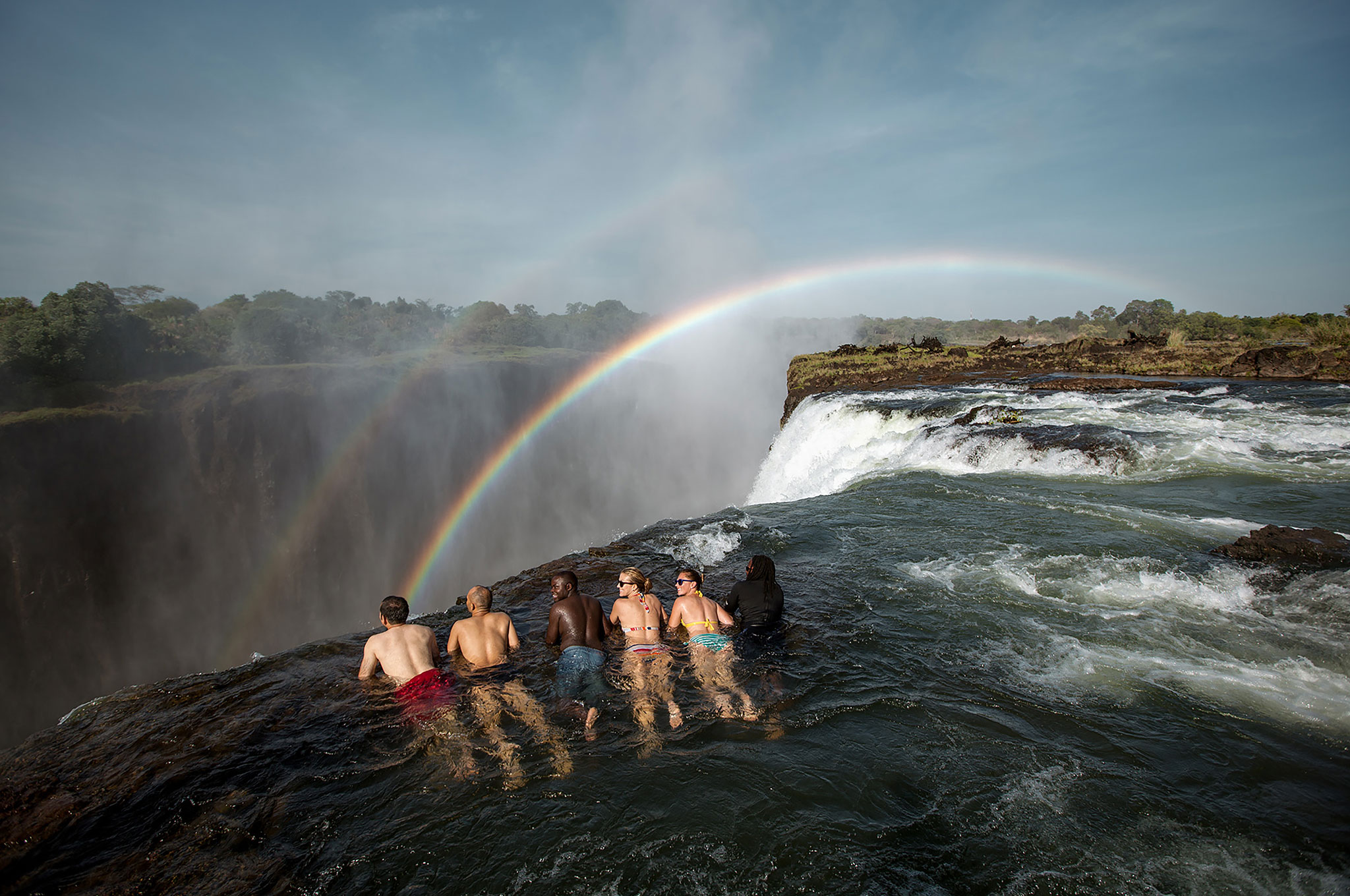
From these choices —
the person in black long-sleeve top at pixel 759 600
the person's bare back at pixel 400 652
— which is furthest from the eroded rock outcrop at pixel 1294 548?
the person's bare back at pixel 400 652

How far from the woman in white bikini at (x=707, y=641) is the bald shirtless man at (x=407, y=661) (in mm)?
2196

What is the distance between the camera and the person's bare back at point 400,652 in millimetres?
5090

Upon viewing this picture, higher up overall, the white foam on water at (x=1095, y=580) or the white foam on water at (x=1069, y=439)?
the white foam on water at (x=1069, y=439)

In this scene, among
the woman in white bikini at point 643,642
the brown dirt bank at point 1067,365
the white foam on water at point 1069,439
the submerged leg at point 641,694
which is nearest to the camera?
the submerged leg at point 641,694

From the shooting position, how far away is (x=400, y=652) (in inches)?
202

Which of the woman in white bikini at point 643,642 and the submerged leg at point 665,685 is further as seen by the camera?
the woman in white bikini at point 643,642

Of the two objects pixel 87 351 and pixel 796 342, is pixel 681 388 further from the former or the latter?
pixel 87 351

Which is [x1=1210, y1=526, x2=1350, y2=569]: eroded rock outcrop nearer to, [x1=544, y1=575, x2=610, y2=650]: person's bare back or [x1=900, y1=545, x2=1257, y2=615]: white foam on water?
[x1=900, y1=545, x2=1257, y2=615]: white foam on water

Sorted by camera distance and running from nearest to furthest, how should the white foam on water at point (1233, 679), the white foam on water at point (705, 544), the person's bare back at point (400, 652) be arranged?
the white foam on water at point (1233, 679) → the person's bare back at point (400, 652) → the white foam on water at point (705, 544)

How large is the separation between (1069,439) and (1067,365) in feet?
46.8

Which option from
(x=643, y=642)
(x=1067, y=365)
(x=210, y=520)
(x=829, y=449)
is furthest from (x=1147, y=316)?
(x=210, y=520)

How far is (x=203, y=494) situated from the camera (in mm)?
24625

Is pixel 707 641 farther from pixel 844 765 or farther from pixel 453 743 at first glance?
pixel 453 743

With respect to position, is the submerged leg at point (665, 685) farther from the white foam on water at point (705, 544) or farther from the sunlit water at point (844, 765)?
the white foam on water at point (705, 544)
